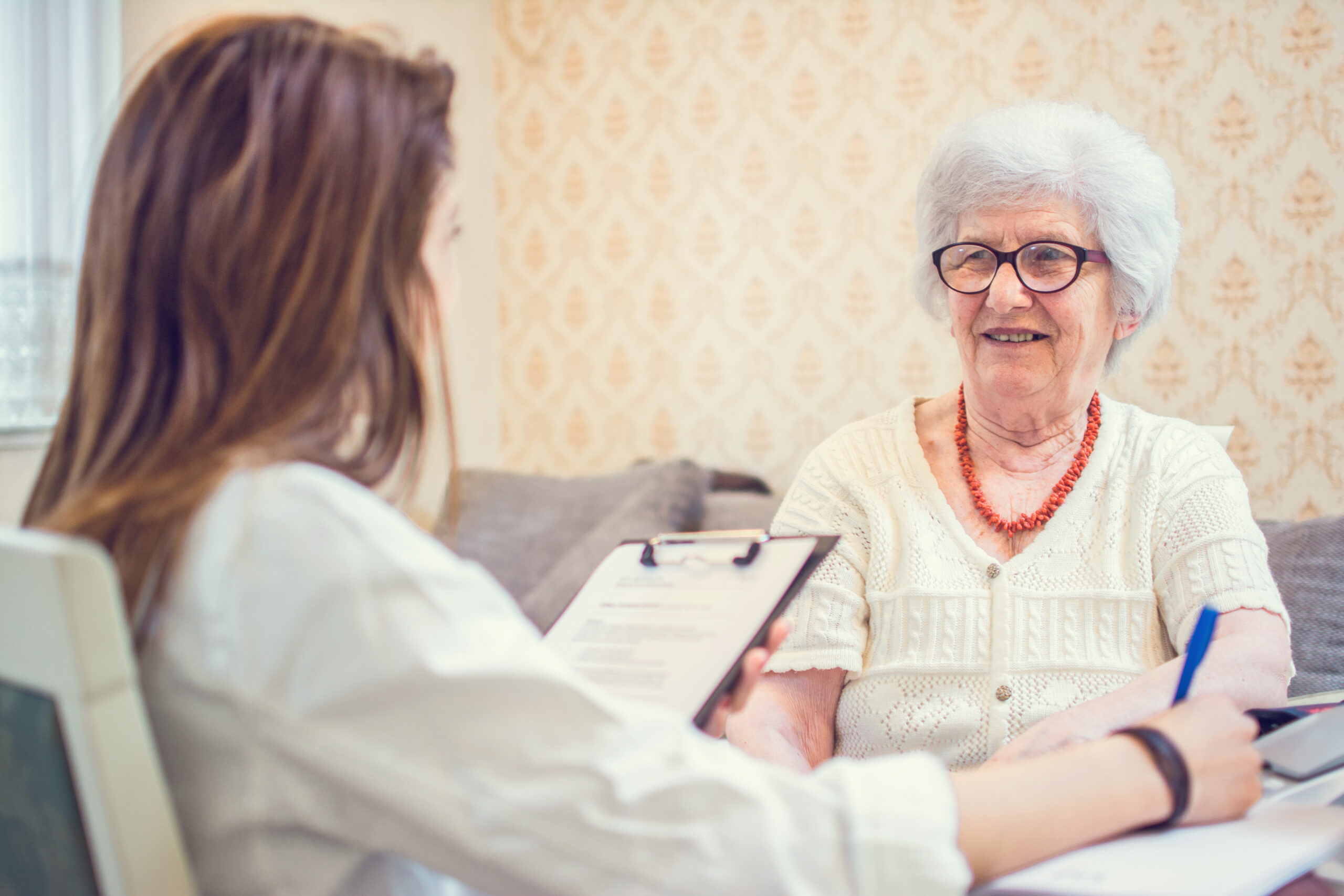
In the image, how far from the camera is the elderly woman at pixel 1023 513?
1.22m

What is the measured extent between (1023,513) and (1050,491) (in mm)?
60

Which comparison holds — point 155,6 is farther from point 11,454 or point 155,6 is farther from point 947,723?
point 947,723

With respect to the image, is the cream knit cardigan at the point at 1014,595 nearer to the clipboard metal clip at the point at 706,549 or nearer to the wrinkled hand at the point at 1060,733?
the wrinkled hand at the point at 1060,733

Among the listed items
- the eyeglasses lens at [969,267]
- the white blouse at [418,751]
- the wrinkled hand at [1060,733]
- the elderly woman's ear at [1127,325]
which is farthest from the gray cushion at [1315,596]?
the white blouse at [418,751]

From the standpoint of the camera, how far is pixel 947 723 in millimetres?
1232

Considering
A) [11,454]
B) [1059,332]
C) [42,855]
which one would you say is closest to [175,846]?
[42,855]

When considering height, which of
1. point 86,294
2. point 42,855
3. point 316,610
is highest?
point 86,294

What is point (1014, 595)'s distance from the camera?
1271 mm

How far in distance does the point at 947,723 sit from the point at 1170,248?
2.48 feet

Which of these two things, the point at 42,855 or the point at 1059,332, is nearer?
the point at 42,855

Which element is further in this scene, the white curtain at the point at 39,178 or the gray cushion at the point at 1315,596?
the white curtain at the point at 39,178

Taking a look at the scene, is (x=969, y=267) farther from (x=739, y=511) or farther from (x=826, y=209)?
(x=826, y=209)

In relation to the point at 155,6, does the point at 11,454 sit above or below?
below

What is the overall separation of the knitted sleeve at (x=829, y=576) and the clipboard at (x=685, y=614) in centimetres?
33
